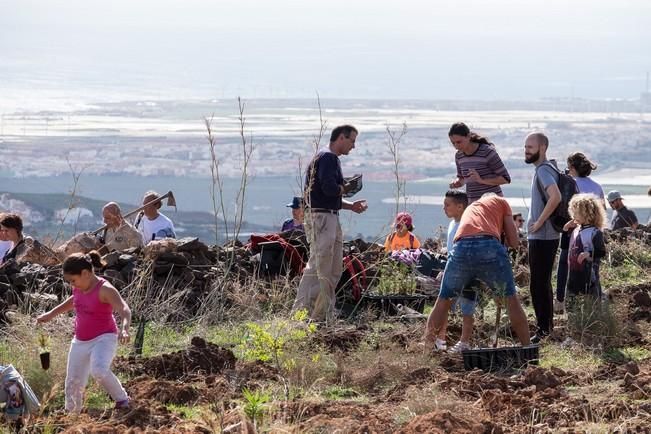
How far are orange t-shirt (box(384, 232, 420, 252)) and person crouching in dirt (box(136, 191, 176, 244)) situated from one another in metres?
2.33

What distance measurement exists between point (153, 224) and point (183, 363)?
4.83 m

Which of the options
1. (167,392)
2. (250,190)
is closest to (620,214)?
(167,392)

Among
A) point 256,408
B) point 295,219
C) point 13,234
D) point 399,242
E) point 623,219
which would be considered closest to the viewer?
point 256,408

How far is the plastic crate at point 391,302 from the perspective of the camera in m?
12.7

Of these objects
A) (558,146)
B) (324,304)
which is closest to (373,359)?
(324,304)

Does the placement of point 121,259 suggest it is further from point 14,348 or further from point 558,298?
point 558,298

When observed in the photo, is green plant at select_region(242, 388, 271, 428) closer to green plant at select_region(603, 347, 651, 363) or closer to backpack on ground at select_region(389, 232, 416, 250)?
green plant at select_region(603, 347, 651, 363)

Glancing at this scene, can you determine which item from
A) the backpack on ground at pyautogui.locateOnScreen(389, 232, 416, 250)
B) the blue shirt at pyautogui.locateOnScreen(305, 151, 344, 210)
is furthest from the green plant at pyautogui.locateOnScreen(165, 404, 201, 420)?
the backpack on ground at pyautogui.locateOnScreen(389, 232, 416, 250)

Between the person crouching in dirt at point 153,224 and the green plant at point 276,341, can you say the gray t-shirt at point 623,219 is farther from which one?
the green plant at point 276,341

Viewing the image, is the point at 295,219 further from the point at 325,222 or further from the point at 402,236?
the point at 325,222

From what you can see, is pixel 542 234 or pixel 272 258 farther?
pixel 272 258

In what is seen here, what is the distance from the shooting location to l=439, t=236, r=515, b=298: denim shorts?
33.2ft

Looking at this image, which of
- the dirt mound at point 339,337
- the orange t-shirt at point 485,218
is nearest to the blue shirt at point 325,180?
the dirt mound at point 339,337

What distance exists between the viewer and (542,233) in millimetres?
11234
